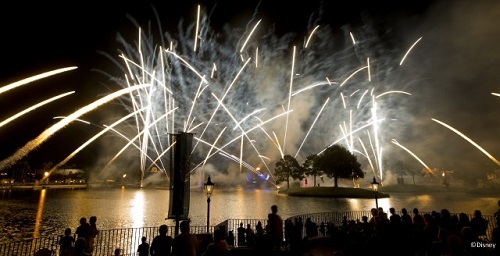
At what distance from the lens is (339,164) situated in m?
78.1

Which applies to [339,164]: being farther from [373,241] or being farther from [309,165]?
[373,241]

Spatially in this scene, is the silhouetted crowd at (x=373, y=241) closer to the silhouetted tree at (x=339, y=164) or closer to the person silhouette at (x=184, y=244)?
the person silhouette at (x=184, y=244)

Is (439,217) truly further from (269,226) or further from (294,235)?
(269,226)

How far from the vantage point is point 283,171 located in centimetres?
10144

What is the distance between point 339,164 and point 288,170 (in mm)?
24346

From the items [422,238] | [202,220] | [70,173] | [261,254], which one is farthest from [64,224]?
[70,173]

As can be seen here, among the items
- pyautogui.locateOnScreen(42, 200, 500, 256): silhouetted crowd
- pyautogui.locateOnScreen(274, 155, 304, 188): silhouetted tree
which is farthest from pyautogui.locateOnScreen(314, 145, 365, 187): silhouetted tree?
pyautogui.locateOnScreen(42, 200, 500, 256): silhouetted crowd

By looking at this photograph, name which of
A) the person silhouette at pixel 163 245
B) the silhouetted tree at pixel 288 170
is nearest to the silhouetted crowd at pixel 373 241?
the person silhouette at pixel 163 245

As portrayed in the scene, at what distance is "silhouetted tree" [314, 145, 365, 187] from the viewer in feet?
256

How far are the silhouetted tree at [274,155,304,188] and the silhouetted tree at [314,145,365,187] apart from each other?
17007mm

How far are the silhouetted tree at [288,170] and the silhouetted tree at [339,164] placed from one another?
Answer: 17.0 m

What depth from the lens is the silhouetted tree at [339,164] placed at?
7794cm

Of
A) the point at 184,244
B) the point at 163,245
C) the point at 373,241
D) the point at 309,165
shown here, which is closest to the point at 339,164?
the point at 309,165

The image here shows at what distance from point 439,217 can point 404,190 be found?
10669 centimetres
